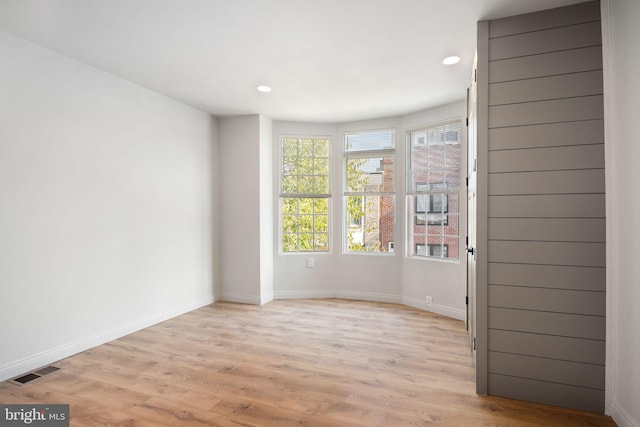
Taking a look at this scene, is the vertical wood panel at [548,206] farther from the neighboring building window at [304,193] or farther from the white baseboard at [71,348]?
the white baseboard at [71,348]

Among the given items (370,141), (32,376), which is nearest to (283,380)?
(32,376)

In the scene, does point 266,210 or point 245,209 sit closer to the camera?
point 245,209

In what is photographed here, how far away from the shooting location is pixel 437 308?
4543 millimetres

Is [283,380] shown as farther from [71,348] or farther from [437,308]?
[437,308]

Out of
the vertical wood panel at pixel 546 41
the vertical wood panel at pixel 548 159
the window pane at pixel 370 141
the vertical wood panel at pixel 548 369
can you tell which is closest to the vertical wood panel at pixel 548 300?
the vertical wood panel at pixel 548 369

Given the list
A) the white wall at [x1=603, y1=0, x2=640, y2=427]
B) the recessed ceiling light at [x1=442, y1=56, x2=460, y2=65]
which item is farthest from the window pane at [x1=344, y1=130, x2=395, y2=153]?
the white wall at [x1=603, y1=0, x2=640, y2=427]

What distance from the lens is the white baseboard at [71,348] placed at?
277 centimetres

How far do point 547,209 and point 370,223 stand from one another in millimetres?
3036

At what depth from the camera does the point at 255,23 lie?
262 centimetres

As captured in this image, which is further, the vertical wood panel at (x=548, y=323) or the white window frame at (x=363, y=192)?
the white window frame at (x=363, y=192)

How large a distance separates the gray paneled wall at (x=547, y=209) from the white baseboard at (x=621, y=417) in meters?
0.08

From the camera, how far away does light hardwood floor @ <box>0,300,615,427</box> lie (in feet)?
7.34

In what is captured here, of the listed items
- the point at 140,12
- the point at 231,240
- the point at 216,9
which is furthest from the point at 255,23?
the point at 231,240

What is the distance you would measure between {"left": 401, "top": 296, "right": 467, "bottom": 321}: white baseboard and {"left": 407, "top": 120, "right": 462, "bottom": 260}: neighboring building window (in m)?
0.61
